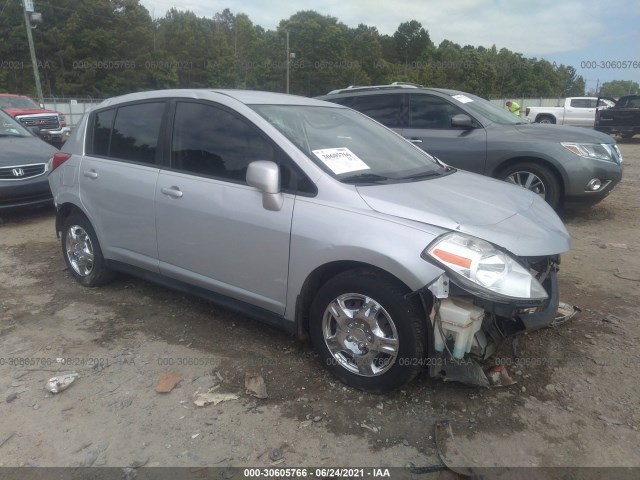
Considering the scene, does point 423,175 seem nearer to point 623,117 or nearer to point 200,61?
point 623,117

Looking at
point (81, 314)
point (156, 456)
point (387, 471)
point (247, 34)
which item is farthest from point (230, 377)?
point (247, 34)

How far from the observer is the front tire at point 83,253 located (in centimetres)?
441

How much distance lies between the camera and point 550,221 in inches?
126

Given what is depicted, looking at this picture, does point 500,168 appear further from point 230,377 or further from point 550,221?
point 230,377

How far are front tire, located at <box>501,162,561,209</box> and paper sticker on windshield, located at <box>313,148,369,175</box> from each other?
3825mm

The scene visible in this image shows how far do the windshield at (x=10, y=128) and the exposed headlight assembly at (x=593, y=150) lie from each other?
8013mm

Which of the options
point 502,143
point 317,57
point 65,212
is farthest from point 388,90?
point 317,57

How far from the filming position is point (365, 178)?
312cm

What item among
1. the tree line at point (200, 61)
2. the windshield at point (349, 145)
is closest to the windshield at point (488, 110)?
the windshield at point (349, 145)

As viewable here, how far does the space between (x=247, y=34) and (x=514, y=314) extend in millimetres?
99908

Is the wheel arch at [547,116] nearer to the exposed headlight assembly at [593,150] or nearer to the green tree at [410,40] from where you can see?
the exposed headlight assembly at [593,150]

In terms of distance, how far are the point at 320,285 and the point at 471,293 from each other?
3.07ft

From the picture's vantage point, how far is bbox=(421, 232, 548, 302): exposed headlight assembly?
8.11ft

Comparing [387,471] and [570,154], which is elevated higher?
[570,154]
